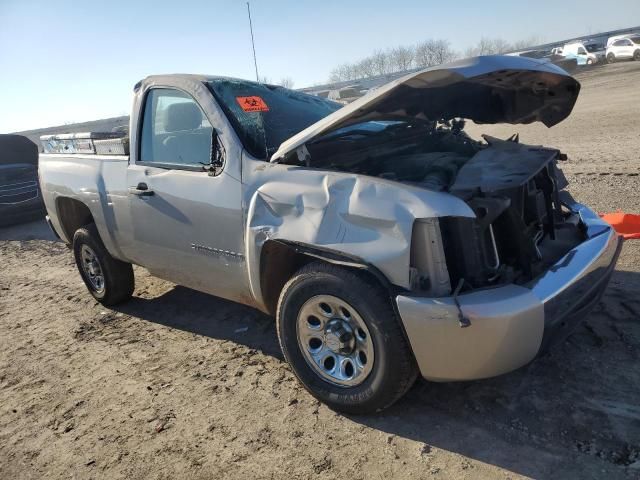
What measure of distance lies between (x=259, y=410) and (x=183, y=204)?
1509 millimetres

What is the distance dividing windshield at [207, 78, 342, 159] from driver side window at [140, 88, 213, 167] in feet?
0.72

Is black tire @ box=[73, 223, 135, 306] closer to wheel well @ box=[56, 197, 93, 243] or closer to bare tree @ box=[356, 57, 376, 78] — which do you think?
wheel well @ box=[56, 197, 93, 243]

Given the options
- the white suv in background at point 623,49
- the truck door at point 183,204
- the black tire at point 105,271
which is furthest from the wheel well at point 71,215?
the white suv in background at point 623,49

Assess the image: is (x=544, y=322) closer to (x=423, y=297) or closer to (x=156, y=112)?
(x=423, y=297)

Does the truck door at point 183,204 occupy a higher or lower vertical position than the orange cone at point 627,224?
higher

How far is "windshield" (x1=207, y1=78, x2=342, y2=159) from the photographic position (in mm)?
3572

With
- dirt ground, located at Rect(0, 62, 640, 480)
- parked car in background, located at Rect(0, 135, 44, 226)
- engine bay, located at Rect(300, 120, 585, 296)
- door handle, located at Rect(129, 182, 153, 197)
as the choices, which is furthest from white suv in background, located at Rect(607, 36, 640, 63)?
door handle, located at Rect(129, 182, 153, 197)

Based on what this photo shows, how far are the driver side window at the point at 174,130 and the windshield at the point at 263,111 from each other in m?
0.22

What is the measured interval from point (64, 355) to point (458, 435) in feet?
10.8

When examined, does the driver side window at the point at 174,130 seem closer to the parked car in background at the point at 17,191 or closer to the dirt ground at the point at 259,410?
the dirt ground at the point at 259,410

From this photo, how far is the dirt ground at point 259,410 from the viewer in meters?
2.63

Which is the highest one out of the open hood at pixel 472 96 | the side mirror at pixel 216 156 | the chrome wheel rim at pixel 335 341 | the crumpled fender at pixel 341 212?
the open hood at pixel 472 96

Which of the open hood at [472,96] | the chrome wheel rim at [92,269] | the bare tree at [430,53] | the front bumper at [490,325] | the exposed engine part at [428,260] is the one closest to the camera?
the front bumper at [490,325]

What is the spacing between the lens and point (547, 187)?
362cm
